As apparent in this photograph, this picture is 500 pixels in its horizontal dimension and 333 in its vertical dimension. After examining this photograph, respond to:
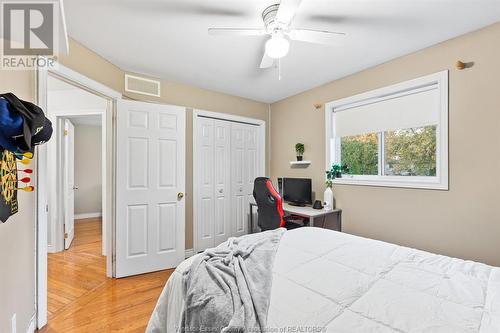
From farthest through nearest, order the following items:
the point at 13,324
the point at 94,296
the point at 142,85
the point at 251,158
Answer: the point at 251,158 → the point at 142,85 → the point at 94,296 → the point at 13,324

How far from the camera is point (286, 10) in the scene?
147cm

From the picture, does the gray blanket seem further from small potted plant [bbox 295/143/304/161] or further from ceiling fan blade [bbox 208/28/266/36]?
small potted plant [bbox 295/143/304/161]

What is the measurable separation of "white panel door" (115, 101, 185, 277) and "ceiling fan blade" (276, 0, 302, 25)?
189 centimetres

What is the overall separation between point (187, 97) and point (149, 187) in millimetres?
1386

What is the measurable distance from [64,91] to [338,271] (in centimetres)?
418

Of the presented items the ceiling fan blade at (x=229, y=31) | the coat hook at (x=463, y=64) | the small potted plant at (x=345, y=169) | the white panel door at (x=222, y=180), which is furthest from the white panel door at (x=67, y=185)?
the coat hook at (x=463, y=64)

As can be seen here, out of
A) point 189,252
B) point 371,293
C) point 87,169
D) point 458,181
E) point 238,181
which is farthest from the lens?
point 87,169

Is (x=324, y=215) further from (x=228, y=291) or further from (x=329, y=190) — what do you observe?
(x=228, y=291)

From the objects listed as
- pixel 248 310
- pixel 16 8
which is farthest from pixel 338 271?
pixel 16 8

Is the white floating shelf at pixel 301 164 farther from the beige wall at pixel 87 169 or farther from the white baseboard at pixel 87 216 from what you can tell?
the white baseboard at pixel 87 216

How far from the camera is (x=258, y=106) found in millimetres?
4160

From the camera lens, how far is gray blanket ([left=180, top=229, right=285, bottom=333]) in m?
0.93

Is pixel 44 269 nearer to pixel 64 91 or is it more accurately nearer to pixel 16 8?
pixel 16 8

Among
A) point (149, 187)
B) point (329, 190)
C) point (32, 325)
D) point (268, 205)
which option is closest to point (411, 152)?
point (329, 190)
